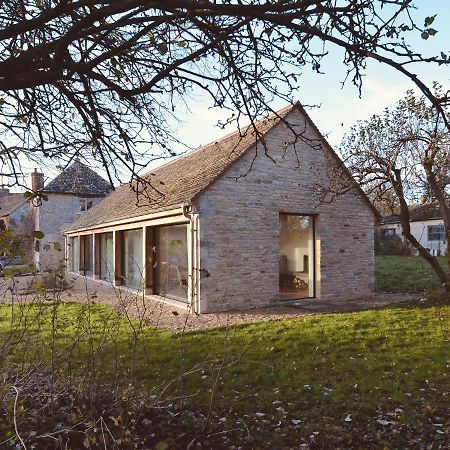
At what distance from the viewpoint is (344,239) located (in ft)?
47.0

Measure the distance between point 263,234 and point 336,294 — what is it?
3297mm

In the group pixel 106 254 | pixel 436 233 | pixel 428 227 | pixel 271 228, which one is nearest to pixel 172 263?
pixel 271 228

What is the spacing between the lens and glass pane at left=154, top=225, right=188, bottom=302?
42.8 ft

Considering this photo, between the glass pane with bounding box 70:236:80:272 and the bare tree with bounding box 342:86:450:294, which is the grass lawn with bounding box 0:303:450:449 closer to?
the bare tree with bounding box 342:86:450:294

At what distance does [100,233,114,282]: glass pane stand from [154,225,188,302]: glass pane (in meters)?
5.40

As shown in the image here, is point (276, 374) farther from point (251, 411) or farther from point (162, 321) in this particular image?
point (162, 321)

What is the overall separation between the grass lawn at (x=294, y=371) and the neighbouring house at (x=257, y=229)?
273 cm

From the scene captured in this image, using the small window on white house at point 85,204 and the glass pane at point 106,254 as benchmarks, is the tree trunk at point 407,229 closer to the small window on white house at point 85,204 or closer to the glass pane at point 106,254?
the glass pane at point 106,254

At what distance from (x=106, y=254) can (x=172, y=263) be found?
27.2ft

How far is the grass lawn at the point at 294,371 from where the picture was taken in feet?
14.6

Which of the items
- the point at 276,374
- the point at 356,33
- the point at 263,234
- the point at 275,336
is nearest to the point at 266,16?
the point at 356,33

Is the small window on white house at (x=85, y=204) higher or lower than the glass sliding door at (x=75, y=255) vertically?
higher

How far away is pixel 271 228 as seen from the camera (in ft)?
42.7

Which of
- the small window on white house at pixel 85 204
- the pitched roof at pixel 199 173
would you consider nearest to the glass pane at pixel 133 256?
the pitched roof at pixel 199 173
